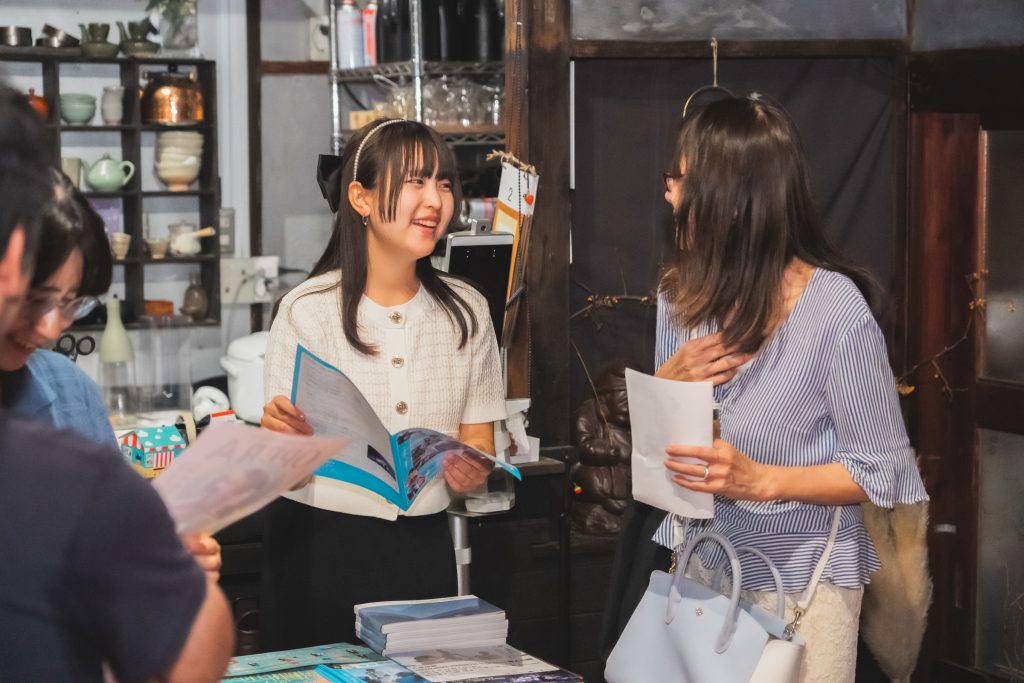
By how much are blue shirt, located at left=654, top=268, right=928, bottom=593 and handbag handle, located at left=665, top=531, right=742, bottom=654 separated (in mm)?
62

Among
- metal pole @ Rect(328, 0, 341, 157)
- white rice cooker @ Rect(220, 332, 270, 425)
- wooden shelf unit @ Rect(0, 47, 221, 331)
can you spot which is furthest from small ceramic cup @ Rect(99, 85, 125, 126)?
white rice cooker @ Rect(220, 332, 270, 425)

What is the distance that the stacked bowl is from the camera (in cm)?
495

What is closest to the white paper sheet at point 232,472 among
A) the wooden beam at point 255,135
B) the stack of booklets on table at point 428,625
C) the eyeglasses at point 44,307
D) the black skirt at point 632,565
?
the eyeglasses at point 44,307

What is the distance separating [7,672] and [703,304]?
134cm

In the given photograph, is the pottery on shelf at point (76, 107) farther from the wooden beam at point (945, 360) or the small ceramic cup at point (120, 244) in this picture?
the wooden beam at point (945, 360)

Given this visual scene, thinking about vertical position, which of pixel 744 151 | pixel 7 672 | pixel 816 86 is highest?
pixel 816 86

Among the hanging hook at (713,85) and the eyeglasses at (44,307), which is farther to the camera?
the hanging hook at (713,85)

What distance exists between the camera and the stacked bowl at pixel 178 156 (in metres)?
4.95

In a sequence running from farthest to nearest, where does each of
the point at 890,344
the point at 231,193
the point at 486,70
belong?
the point at 231,193 → the point at 486,70 → the point at 890,344

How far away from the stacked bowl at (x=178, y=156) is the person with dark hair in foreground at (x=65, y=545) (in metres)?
4.21

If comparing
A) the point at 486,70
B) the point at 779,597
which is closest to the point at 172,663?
the point at 779,597

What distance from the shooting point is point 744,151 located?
6.36 feet

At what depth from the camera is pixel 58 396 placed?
1553 millimetres

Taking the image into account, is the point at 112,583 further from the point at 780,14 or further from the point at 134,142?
the point at 134,142
